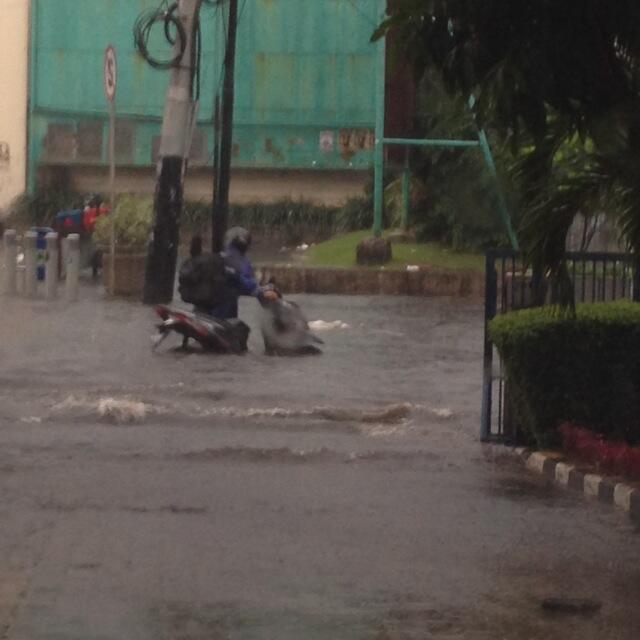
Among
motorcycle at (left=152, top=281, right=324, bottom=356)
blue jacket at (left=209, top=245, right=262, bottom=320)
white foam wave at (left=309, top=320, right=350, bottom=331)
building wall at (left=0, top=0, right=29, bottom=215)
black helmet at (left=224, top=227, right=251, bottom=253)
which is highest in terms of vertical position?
building wall at (left=0, top=0, right=29, bottom=215)

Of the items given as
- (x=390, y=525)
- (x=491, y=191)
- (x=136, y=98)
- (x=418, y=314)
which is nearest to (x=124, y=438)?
(x=390, y=525)

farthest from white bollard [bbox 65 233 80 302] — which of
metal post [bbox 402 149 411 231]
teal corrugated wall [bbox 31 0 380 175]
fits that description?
teal corrugated wall [bbox 31 0 380 175]

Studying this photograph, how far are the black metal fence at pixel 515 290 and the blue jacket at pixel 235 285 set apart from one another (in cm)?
650

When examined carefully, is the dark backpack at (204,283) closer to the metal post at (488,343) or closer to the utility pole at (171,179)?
the utility pole at (171,179)

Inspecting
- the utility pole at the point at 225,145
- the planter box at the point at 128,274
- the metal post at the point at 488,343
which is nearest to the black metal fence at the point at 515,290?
the metal post at the point at 488,343

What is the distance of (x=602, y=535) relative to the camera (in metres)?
10.2

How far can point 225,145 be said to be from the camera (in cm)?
2920

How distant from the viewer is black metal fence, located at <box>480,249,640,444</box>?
13098 mm

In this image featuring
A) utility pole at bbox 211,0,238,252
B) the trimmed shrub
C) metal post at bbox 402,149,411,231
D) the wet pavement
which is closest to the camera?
the wet pavement

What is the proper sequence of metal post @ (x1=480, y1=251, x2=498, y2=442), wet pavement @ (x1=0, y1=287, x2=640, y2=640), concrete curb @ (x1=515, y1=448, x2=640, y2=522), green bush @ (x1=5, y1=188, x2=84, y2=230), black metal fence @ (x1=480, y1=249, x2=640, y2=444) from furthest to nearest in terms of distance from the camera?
green bush @ (x1=5, y1=188, x2=84, y2=230), metal post @ (x1=480, y1=251, x2=498, y2=442), black metal fence @ (x1=480, y1=249, x2=640, y2=444), concrete curb @ (x1=515, y1=448, x2=640, y2=522), wet pavement @ (x1=0, y1=287, x2=640, y2=640)

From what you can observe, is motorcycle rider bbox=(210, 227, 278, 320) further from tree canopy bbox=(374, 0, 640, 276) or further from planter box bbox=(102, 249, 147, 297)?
tree canopy bbox=(374, 0, 640, 276)

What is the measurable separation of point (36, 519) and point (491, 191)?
2562cm

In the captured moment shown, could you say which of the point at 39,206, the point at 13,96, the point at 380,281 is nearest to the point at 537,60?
the point at 380,281

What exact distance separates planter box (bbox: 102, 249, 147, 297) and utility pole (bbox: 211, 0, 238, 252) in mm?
1300
